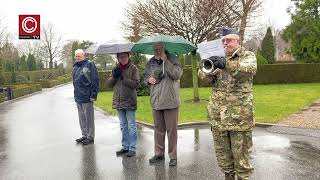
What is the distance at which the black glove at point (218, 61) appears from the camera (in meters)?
4.25

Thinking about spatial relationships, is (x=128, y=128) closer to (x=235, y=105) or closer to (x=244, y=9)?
(x=235, y=105)

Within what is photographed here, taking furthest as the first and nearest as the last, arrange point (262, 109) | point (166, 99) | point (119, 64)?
point (262, 109) < point (119, 64) < point (166, 99)

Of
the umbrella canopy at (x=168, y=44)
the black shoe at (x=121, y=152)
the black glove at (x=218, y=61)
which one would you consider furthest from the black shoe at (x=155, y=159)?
the black glove at (x=218, y=61)

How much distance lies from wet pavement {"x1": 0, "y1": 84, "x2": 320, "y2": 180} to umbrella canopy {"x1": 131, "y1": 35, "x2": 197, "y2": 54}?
1.76 meters

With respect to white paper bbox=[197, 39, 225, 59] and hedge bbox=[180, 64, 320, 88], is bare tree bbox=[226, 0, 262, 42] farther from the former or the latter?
white paper bbox=[197, 39, 225, 59]

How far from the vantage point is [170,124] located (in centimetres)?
626

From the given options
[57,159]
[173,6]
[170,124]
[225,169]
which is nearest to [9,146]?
[57,159]

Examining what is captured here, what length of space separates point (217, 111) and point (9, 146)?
5401 mm

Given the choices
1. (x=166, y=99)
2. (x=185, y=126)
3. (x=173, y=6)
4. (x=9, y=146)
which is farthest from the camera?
(x=173, y=6)

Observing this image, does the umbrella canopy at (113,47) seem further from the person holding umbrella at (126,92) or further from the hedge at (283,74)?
the hedge at (283,74)

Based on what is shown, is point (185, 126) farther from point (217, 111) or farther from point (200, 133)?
point (217, 111)

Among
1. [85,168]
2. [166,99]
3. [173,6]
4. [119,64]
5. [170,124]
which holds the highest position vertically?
[173,6]

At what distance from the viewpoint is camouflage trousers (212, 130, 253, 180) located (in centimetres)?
459

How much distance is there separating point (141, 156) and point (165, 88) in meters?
1.44
